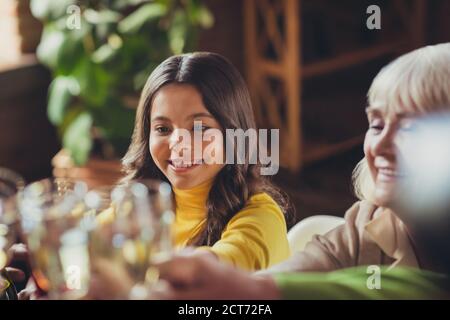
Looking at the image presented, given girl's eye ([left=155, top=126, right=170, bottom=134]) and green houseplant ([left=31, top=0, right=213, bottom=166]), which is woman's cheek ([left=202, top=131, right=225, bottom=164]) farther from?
green houseplant ([left=31, top=0, right=213, bottom=166])

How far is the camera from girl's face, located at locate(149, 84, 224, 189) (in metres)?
1.03

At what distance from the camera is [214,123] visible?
1047 millimetres

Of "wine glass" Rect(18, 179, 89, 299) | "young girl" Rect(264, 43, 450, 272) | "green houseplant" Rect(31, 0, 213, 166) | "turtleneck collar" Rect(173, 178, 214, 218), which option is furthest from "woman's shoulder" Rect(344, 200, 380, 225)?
"green houseplant" Rect(31, 0, 213, 166)

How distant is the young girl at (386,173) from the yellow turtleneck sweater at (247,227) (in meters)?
0.09

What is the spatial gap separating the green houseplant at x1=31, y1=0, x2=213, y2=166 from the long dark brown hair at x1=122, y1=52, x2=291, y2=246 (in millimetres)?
1354

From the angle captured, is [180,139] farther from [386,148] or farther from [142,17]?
[142,17]

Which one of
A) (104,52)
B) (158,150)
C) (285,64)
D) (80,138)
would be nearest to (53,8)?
(104,52)

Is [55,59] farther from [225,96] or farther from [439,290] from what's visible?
[439,290]

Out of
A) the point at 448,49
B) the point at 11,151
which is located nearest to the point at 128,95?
the point at 11,151

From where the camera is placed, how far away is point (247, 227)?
106cm

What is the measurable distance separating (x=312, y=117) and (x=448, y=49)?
1647 mm

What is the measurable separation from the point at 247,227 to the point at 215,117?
15cm

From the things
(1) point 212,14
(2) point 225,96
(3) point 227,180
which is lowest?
(3) point 227,180

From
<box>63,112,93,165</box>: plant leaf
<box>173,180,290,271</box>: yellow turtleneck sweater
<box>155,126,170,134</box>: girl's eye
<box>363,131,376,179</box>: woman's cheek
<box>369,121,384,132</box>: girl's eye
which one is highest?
<box>63,112,93,165</box>: plant leaf
